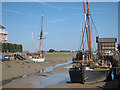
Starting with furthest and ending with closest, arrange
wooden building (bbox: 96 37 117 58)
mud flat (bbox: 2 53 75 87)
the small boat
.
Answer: wooden building (bbox: 96 37 117 58) < mud flat (bbox: 2 53 75 87) < the small boat

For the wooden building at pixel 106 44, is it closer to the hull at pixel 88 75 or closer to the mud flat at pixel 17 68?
the mud flat at pixel 17 68

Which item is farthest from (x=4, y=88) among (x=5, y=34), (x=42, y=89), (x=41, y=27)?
(x=5, y=34)

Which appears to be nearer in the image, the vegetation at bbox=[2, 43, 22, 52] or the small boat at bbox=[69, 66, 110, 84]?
the small boat at bbox=[69, 66, 110, 84]

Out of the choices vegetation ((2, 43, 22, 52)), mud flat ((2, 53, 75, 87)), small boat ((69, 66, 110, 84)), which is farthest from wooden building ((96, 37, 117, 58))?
vegetation ((2, 43, 22, 52))

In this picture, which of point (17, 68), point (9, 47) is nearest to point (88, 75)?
point (17, 68)

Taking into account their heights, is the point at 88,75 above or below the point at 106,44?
below

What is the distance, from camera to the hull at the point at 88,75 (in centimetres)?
1762

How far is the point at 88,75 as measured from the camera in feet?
58.1

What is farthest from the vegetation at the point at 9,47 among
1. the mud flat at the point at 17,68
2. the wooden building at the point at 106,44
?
the wooden building at the point at 106,44

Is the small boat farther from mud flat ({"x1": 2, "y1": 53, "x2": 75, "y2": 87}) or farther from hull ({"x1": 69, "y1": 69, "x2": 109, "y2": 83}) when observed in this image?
mud flat ({"x1": 2, "y1": 53, "x2": 75, "y2": 87})

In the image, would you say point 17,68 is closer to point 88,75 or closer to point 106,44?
point 88,75

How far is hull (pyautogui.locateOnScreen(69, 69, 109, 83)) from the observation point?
57.8ft

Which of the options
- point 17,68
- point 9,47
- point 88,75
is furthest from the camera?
point 9,47

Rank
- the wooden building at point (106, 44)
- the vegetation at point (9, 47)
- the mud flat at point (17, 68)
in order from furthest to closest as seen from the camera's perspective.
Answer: the vegetation at point (9, 47) < the wooden building at point (106, 44) < the mud flat at point (17, 68)
